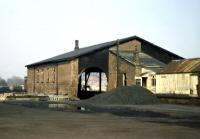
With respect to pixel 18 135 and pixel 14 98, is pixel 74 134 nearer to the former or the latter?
pixel 18 135

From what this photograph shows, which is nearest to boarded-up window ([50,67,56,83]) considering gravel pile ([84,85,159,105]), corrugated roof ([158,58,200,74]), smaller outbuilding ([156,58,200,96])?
gravel pile ([84,85,159,105])

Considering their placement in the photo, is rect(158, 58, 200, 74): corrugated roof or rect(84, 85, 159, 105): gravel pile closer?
rect(84, 85, 159, 105): gravel pile

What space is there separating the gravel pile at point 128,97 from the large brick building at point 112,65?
7.67 meters

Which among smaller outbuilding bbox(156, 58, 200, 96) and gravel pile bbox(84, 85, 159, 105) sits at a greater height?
smaller outbuilding bbox(156, 58, 200, 96)

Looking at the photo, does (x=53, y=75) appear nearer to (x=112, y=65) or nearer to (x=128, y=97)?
(x=112, y=65)

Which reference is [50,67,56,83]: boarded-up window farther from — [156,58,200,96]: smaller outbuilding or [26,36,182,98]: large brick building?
[156,58,200,96]: smaller outbuilding

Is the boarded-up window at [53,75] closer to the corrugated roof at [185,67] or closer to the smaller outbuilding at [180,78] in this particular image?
the smaller outbuilding at [180,78]

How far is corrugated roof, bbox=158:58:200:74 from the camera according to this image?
35.9 metres

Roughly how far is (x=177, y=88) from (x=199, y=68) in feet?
11.6

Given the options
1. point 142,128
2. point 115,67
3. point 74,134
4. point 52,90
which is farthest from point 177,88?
point 74,134

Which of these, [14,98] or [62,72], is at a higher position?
[62,72]

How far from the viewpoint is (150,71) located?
44.5 m

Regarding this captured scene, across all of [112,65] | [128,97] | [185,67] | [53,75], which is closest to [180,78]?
[185,67]

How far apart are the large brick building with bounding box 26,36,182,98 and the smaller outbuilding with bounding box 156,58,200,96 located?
3.06m
